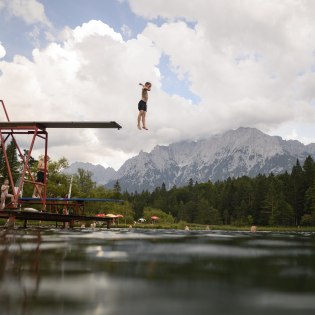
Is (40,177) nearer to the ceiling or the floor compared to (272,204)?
nearer to the ceiling

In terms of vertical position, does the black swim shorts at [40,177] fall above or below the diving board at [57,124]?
below

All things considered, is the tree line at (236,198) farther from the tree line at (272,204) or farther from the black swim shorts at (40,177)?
the black swim shorts at (40,177)

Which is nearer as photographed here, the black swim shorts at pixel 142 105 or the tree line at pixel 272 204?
the black swim shorts at pixel 142 105

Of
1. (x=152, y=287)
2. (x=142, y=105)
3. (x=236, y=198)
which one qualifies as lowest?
(x=152, y=287)

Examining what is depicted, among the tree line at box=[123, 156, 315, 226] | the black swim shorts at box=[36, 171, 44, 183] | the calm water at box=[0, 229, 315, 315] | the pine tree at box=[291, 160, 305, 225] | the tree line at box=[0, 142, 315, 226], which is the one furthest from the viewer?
the pine tree at box=[291, 160, 305, 225]

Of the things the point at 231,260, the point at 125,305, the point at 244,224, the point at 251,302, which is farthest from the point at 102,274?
the point at 244,224

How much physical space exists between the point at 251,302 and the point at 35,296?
1.58 m

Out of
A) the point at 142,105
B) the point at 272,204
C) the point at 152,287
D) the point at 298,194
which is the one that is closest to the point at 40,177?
the point at 142,105

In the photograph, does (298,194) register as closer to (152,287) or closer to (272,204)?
(272,204)

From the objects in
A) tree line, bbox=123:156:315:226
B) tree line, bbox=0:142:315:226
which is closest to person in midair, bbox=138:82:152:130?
tree line, bbox=0:142:315:226

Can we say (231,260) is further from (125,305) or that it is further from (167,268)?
(125,305)

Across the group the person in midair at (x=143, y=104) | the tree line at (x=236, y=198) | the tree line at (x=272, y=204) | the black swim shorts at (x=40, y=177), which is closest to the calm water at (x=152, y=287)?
the person in midair at (x=143, y=104)

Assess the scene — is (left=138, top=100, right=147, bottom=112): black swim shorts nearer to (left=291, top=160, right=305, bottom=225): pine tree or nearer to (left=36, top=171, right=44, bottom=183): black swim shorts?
(left=36, top=171, right=44, bottom=183): black swim shorts

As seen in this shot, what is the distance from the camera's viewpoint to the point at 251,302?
2561 mm
